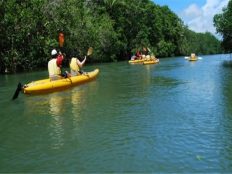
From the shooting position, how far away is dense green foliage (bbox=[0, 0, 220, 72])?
31.8m

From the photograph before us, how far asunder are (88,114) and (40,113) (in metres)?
1.48

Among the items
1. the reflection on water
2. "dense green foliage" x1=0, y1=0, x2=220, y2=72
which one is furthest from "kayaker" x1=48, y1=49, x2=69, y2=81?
"dense green foliage" x1=0, y1=0, x2=220, y2=72

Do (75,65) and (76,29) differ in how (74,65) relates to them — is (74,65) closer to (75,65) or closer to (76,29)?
(75,65)

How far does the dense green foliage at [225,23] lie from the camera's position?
Answer: 51781 millimetres

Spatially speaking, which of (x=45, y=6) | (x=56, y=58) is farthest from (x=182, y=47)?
(x=56, y=58)

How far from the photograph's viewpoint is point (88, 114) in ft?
39.9

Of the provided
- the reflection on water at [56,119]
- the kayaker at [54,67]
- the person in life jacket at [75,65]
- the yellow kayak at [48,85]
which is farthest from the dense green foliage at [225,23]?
the reflection on water at [56,119]

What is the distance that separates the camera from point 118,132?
32.0 ft

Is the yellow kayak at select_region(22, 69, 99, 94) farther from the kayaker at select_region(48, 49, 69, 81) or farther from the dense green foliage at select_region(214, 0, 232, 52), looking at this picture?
the dense green foliage at select_region(214, 0, 232, 52)

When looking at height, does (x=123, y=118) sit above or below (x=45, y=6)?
below

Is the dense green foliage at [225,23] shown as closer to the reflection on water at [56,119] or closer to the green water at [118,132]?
the green water at [118,132]

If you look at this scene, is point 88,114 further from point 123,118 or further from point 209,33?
point 209,33

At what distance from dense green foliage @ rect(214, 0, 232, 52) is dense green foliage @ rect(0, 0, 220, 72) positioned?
13.1 metres

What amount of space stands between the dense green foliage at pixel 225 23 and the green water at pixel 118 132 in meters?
37.6
